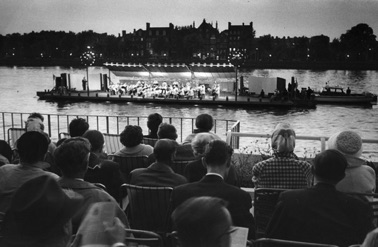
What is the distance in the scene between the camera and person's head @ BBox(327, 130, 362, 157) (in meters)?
4.02

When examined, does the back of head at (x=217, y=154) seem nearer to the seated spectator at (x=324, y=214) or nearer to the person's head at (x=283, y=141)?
the seated spectator at (x=324, y=214)

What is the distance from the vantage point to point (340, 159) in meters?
3.24

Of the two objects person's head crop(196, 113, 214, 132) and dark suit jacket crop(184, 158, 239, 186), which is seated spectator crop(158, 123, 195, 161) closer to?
person's head crop(196, 113, 214, 132)

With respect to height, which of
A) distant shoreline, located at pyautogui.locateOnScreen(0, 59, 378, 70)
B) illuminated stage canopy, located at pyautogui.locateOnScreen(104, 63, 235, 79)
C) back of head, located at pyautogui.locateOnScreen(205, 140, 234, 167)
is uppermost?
distant shoreline, located at pyautogui.locateOnScreen(0, 59, 378, 70)

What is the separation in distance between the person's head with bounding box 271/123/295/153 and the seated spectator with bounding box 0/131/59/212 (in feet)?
6.76

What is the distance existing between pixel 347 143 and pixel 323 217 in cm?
119

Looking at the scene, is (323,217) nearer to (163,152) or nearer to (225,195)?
(225,195)

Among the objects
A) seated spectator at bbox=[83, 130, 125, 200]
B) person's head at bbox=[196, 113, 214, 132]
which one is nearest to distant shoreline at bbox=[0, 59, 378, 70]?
person's head at bbox=[196, 113, 214, 132]

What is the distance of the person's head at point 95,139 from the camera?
16.1 feet

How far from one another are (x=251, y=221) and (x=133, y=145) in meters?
2.20

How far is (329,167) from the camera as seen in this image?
3203 mm

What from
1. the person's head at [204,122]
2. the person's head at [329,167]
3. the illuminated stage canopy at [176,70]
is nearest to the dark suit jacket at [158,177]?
the person's head at [329,167]

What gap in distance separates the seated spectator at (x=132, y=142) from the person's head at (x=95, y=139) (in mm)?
338

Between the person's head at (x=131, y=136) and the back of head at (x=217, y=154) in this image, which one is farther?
the person's head at (x=131, y=136)
